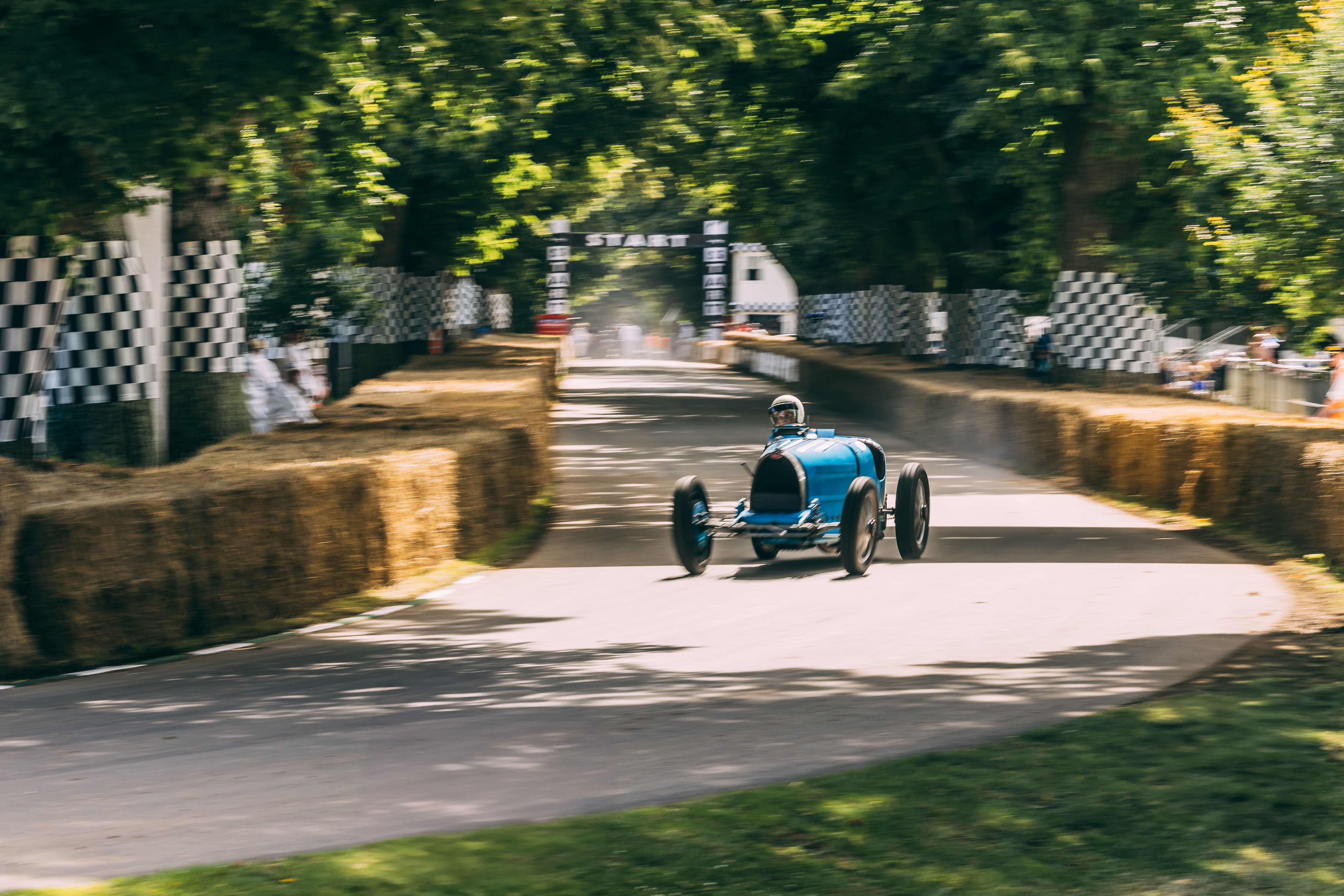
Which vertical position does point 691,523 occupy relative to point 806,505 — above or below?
below

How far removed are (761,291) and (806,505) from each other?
87699 millimetres

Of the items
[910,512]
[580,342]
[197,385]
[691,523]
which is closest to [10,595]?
[691,523]

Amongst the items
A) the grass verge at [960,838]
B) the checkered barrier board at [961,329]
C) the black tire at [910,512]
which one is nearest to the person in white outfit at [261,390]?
the black tire at [910,512]

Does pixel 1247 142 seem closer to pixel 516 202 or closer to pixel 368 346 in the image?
pixel 368 346

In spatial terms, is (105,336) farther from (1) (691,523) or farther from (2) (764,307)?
(2) (764,307)

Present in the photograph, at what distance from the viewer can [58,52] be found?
9.34 metres

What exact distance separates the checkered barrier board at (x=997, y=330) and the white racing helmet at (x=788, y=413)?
17937 mm

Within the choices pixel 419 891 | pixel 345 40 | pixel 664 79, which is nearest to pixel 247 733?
pixel 419 891

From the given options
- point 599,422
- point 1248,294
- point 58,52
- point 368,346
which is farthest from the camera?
point 368,346

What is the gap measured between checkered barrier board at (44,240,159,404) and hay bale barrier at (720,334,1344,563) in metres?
9.69

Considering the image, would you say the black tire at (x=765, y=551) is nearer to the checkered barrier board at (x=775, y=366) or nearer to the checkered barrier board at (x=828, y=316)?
the checkered barrier board at (x=775, y=366)

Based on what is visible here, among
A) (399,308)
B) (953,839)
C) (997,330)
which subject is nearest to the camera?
(953,839)

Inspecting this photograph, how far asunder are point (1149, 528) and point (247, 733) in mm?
9162

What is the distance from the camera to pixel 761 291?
322ft
